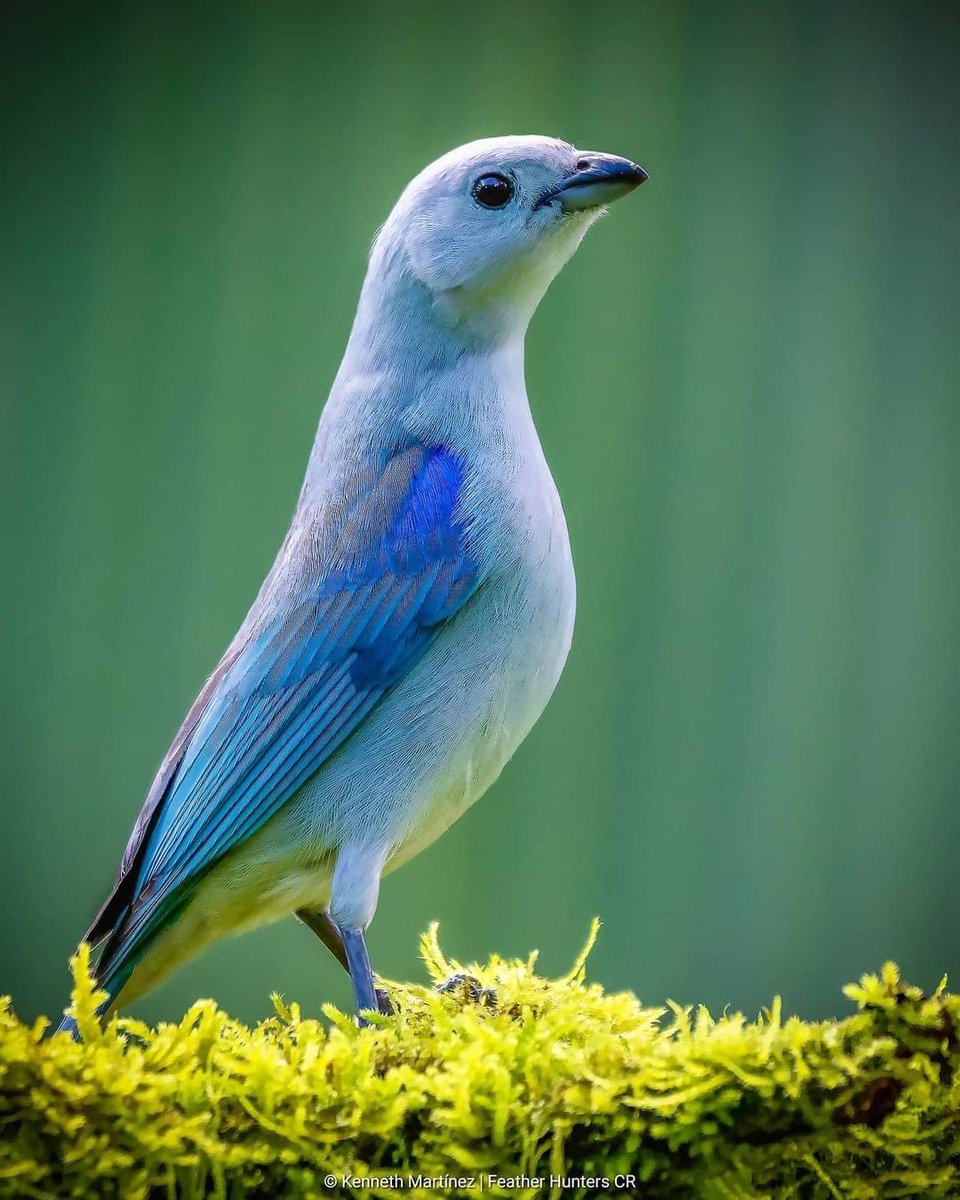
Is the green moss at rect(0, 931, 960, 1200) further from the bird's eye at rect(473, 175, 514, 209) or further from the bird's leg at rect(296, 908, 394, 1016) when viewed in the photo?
the bird's eye at rect(473, 175, 514, 209)

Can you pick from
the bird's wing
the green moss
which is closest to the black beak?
the bird's wing

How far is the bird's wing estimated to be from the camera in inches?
102

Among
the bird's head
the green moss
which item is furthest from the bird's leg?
the bird's head

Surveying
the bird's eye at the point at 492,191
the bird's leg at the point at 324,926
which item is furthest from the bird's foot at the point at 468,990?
the bird's eye at the point at 492,191

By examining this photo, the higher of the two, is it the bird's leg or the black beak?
the black beak

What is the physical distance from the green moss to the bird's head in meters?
1.72

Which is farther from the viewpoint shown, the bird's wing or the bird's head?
the bird's head

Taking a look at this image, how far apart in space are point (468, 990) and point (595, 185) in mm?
1880

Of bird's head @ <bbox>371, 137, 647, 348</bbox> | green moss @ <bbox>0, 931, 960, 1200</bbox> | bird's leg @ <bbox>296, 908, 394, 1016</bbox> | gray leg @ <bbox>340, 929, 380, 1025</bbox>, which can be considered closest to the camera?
green moss @ <bbox>0, 931, 960, 1200</bbox>

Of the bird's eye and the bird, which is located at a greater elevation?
the bird's eye

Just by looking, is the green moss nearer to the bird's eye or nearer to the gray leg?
the gray leg

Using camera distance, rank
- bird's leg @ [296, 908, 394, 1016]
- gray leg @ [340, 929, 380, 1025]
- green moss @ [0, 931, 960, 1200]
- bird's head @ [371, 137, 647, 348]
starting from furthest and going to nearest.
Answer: bird's leg @ [296, 908, 394, 1016] → bird's head @ [371, 137, 647, 348] → gray leg @ [340, 929, 380, 1025] → green moss @ [0, 931, 960, 1200]

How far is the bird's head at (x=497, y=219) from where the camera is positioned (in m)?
2.87

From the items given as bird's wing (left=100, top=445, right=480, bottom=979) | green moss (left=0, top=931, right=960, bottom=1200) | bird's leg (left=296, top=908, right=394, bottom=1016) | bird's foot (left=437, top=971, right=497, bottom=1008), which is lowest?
green moss (left=0, top=931, right=960, bottom=1200)
